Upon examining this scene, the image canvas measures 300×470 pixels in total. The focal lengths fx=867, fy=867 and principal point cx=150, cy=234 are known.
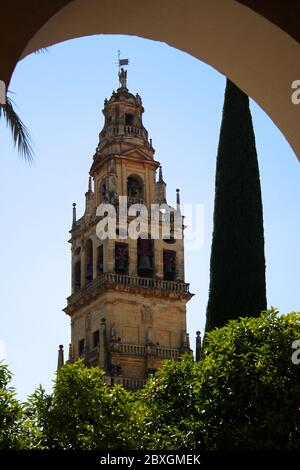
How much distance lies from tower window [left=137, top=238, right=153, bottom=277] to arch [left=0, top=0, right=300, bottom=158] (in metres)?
51.3

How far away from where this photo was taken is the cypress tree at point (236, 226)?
81.3 feet

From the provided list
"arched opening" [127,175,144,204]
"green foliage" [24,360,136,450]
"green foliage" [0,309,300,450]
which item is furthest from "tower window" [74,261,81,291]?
"green foliage" [24,360,136,450]

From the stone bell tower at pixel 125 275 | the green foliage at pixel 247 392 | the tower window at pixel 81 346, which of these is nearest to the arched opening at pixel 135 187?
the stone bell tower at pixel 125 275

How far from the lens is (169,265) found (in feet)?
183

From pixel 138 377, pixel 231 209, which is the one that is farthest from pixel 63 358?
pixel 231 209

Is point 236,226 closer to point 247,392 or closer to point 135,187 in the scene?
point 247,392

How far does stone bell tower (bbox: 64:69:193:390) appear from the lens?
173ft

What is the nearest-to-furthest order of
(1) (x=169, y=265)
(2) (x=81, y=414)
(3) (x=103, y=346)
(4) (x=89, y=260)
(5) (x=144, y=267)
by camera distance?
(2) (x=81, y=414) < (3) (x=103, y=346) < (5) (x=144, y=267) < (1) (x=169, y=265) < (4) (x=89, y=260)

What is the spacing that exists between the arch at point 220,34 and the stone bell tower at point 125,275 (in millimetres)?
47263

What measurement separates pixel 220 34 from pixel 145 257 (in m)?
51.9

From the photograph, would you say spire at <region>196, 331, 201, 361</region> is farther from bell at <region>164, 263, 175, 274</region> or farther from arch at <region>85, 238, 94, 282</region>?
arch at <region>85, 238, 94, 282</region>

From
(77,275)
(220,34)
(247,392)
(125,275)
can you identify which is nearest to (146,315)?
(125,275)

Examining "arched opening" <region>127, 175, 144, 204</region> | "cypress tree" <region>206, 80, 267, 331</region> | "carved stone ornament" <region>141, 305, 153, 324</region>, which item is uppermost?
"arched opening" <region>127, 175, 144, 204</region>

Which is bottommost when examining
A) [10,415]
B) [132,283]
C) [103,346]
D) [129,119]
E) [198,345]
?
[10,415]
